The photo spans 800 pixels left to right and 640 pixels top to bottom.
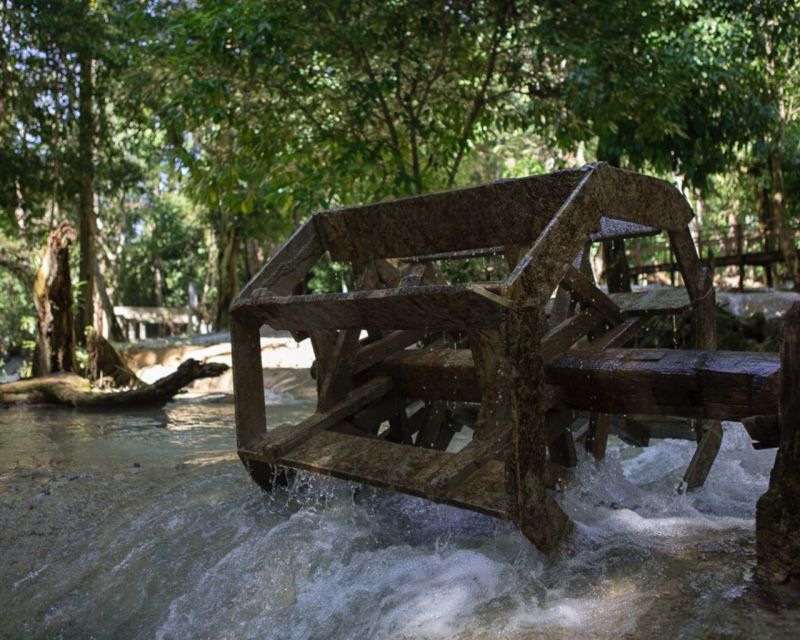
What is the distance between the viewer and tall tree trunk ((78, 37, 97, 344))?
1489 centimetres

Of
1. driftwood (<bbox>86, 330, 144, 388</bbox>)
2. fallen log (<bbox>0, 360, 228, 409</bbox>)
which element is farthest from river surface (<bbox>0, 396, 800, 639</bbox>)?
driftwood (<bbox>86, 330, 144, 388</bbox>)

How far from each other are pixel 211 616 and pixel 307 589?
1.40 ft

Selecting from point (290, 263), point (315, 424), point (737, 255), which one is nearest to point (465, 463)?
point (315, 424)

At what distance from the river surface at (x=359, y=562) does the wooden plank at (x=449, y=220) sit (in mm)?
1532

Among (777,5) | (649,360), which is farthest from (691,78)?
(649,360)

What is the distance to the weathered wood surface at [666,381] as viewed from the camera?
346 cm

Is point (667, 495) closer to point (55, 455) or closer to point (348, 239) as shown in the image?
point (348, 239)

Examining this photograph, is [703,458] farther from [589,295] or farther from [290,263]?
[290,263]

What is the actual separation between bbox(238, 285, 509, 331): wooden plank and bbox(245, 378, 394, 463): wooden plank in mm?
574

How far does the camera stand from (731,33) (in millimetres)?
10984

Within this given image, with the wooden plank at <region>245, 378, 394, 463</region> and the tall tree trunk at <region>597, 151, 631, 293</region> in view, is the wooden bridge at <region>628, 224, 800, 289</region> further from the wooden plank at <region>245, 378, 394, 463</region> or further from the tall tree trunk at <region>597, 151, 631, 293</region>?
the wooden plank at <region>245, 378, 394, 463</region>

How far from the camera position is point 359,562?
3574 millimetres

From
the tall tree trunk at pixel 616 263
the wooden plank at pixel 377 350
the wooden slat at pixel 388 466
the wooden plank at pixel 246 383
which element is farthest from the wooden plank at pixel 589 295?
the tall tree trunk at pixel 616 263

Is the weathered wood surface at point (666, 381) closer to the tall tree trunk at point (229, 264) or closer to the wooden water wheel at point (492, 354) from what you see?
the wooden water wheel at point (492, 354)
